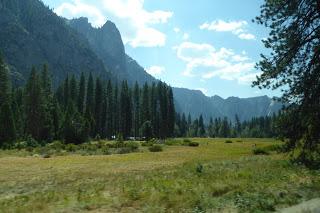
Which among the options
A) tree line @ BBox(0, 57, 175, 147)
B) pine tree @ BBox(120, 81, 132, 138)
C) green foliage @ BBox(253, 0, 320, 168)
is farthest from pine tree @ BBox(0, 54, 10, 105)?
green foliage @ BBox(253, 0, 320, 168)

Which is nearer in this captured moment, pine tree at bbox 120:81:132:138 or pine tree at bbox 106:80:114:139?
pine tree at bbox 106:80:114:139

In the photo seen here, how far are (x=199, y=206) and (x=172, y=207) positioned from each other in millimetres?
1076

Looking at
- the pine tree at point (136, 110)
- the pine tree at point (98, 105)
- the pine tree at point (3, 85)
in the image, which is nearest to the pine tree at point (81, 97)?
the pine tree at point (98, 105)

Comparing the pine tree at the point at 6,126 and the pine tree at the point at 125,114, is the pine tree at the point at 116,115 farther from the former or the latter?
the pine tree at the point at 6,126

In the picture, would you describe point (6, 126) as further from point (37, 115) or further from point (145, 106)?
point (145, 106)

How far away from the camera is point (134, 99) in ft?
509

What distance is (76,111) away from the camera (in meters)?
90.4

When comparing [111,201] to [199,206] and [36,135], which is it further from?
[36,135]

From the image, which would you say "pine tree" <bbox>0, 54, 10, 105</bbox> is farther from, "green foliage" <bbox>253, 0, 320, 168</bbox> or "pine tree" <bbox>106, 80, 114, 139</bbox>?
"green foliage" <bbox>253, 0, 320, 168</bbox>

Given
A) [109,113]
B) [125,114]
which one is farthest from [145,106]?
[109,113]

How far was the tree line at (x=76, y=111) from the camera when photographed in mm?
84688

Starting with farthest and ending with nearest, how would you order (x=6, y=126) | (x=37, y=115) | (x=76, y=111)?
(x=37, y=115)
(x=76, y=111)
(x=6, y=126)

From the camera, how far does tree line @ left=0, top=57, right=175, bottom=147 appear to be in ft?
278

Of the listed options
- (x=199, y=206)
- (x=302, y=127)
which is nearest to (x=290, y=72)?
(x=302, y=127)
